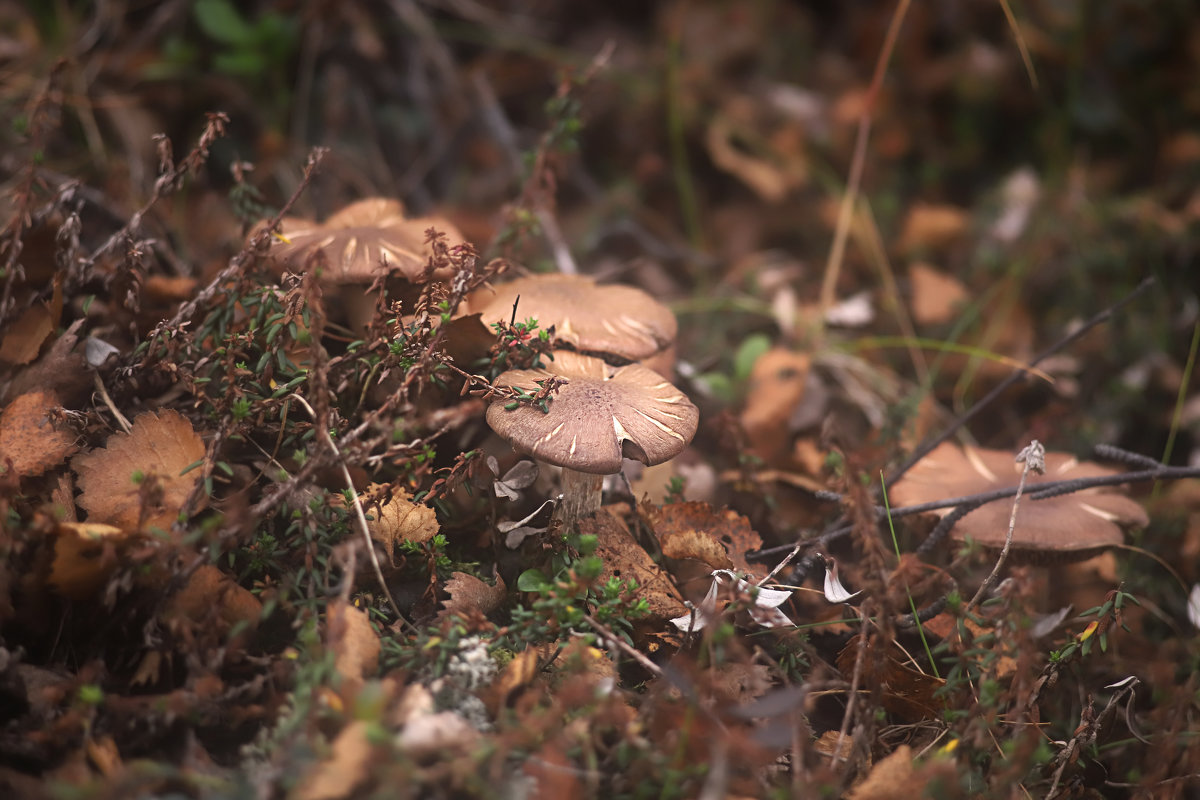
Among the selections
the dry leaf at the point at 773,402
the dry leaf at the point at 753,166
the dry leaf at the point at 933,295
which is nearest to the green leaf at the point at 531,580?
the dry leaf at the point at 773,402

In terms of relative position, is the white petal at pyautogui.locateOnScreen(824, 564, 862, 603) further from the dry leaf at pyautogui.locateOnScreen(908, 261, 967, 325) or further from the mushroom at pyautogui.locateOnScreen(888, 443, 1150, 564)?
the dry leaf at pyautogui.locateOnScreen(908, 261, 967, 325)

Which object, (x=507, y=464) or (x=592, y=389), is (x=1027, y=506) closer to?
(x=592, y=389)

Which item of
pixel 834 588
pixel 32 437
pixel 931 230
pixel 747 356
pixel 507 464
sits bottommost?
pixel 931 230

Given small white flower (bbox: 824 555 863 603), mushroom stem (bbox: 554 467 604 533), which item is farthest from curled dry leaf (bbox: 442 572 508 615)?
small white flower (bbox: 824 555 863 603)

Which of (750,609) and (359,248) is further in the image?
(359,248)

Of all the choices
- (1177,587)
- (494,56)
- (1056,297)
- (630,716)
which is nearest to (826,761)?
(630,716)

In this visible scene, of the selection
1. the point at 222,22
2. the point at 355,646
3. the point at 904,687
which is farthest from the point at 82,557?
the point at 222,22
